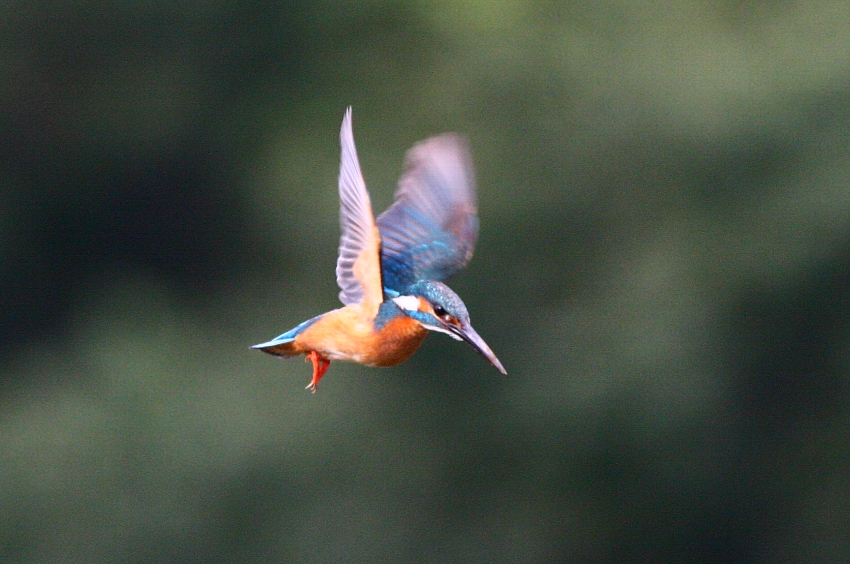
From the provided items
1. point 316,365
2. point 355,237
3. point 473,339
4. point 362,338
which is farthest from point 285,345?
point 473,339

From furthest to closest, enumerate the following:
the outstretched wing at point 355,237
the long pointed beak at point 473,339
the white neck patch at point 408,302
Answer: the white neck patch at point 408,302
the long pointed beak at point 473,339
the outstretched wing at point 355,237

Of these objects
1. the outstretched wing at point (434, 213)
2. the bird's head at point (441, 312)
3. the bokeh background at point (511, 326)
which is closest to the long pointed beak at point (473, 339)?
the bird's head at point (441, 312)

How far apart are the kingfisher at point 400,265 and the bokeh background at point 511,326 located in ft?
17.0

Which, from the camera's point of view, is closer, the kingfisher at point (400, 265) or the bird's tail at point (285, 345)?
the kingfisher at point (400, 265)

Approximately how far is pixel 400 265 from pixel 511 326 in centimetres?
591

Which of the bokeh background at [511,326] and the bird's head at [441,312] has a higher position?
the bird's head at [441,312]

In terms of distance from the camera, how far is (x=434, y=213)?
4.05 metres

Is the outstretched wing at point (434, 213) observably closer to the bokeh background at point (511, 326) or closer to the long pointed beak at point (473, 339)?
the long pointed beak at point (473, 339)

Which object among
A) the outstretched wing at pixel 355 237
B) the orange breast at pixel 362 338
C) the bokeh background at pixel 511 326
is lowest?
the bokeh background at pixel 511 326

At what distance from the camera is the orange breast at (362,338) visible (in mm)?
3324

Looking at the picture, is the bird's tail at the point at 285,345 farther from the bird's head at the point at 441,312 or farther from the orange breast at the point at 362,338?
the bird's head at the point at 441,312

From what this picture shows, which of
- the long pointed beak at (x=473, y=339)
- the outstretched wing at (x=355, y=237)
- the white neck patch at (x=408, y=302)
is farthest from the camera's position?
the white neck patch at (x=408, y=302)

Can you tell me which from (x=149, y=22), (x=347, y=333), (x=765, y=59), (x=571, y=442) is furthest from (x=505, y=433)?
(x=347, y=333)

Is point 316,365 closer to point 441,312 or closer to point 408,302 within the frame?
point 408,302
